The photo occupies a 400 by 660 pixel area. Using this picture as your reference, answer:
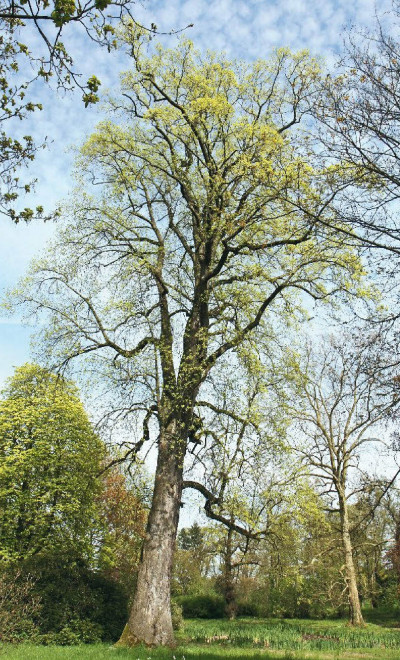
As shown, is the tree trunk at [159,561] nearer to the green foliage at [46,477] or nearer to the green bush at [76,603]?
the green bush at [76,603]

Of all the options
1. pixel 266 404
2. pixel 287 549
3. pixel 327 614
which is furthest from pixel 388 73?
pixel 327 614

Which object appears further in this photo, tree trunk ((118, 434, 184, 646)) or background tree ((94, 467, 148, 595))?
background tree ((94, 467, 148, 595))

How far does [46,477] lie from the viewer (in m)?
19.3

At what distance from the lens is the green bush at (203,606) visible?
30.7m

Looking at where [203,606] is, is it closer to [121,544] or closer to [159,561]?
[121,544]

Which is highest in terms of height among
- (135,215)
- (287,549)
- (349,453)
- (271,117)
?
(271,117)

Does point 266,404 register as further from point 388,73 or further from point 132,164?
point 388,73

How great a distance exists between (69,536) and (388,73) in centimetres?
1783

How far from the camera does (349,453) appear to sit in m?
23.0

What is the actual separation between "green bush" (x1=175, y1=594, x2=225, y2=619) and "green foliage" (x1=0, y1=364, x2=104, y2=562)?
48.0 feet

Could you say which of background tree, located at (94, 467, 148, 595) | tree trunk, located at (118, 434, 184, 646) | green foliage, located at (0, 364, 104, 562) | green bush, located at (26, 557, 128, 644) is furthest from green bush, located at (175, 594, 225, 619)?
tree trunk, located at (118, 434, 184, 646)

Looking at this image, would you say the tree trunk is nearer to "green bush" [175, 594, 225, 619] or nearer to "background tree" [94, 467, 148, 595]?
"background tree" [94, 467, 148, 595]

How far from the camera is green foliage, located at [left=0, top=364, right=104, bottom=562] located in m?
18.5

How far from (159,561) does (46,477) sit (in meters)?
9.44
